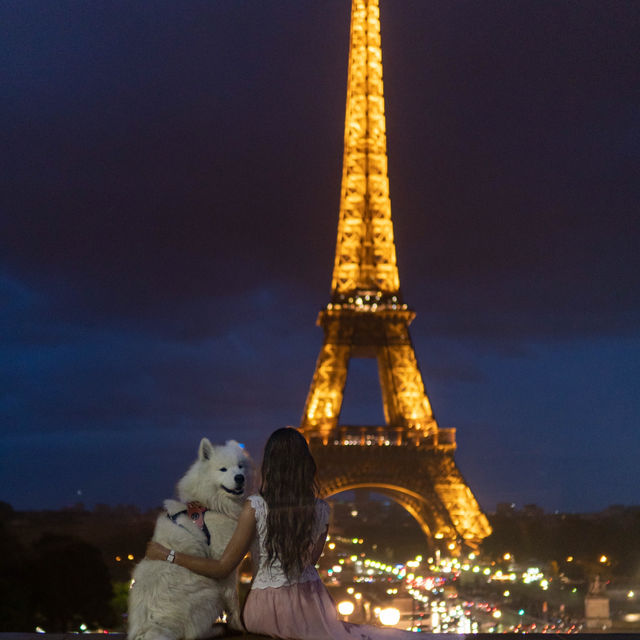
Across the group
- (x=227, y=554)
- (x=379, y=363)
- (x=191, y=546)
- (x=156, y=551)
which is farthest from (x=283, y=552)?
(x=379, y=363)

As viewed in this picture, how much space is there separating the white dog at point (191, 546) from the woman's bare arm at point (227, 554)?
44 mm

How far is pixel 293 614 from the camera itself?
4.67 metres

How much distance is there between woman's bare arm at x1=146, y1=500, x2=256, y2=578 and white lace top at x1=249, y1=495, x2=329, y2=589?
3cm

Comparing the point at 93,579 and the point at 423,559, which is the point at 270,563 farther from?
the point at 423,559

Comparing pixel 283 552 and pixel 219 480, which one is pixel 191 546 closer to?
pixel 219 480

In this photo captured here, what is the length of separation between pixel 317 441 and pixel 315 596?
98.1ft

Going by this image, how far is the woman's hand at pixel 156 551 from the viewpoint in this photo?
4742mm

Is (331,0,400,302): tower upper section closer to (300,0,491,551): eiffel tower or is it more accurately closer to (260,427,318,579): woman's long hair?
(300,0,491,551): eiffel tower

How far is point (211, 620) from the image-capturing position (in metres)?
4.91

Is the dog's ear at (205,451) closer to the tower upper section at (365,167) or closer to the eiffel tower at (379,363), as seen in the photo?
the eiffel tower at (379,363)

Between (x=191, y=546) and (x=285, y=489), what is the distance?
0.56m

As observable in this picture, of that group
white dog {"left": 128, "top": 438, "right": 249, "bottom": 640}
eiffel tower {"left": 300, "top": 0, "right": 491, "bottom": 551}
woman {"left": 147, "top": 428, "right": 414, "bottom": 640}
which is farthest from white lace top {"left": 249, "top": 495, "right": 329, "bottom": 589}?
eiffel tower {"left": 300, "top": 0, "right": 491, "bottom": 551}

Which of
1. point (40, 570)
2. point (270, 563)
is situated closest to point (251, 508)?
point (270, 563)

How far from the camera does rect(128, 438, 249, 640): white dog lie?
15.6ft
